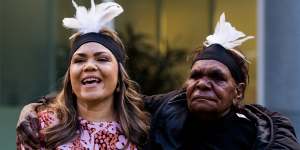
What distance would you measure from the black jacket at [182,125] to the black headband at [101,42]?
1.26 feet

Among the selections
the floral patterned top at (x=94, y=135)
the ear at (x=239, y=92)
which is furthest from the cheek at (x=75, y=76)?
the ear at (x=239, y=92)

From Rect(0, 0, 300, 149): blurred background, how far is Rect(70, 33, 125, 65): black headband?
396 centimetres

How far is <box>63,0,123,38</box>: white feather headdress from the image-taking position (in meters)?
3.56

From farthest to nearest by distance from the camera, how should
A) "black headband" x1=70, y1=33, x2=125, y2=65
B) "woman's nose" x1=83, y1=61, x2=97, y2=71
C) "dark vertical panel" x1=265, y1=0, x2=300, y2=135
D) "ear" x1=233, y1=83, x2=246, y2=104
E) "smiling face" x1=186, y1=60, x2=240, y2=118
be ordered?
1. "dark vertical panel" x1=265, y1=0, x2=300, y2=135
2. "black headband" x1=70, y1=33, x2=125, y2=65
3. "woman's nose" x1=83, y1=61, x2=97, y2=71
4. "ear" x1=233, y1=83, x2=246, y2=104
5. "smiling face" x1=186, y1=60, x2=240, y2=118

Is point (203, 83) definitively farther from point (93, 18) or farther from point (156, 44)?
point (156, 44)

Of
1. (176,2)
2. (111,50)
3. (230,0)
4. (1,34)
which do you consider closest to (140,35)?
(176,2)

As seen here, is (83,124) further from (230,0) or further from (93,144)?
(230,0)

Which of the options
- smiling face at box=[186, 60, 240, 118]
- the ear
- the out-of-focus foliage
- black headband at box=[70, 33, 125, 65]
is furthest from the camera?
the out-of-focus foliage

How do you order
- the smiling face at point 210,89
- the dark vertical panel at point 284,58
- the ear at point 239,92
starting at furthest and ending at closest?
1. the dark vertical panel at point 284,58
2. the ear at point 239,92
3. the smiling face at point 210,89

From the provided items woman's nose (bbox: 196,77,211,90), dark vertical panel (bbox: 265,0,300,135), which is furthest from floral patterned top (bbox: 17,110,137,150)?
dark vertical panel (bbox: 265,0,300,135)

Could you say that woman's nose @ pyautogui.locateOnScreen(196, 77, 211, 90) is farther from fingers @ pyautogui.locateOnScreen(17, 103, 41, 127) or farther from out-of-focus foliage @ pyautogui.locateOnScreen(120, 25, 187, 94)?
out-of-focus foliage @ pyautogui.locateOnScreen(120, 25, 187, 94)

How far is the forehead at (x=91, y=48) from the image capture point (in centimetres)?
347

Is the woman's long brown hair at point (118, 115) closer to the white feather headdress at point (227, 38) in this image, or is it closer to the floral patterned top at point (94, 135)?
the floral patterned top at point (94, 135)

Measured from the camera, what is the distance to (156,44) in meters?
9.75
